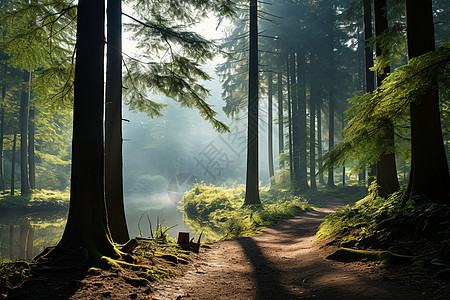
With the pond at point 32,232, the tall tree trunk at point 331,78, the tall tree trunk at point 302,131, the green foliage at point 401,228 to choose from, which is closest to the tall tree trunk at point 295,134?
the tall tree trunk at point 302,131

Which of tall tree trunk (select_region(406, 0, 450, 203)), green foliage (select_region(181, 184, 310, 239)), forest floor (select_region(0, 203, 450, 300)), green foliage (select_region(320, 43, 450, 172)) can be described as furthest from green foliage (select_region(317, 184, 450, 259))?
green foliage (select_region(181, 184, 310, 239))

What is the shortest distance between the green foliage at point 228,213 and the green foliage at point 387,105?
4730mm

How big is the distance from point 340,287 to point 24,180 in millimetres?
22714

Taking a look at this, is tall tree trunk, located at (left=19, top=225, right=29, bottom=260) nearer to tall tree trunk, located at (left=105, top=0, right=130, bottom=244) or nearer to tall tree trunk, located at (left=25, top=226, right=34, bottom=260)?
tall tree trunk, located at (left=25, top=226, right=34, bottom=260)

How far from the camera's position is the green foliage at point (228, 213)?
1021cm

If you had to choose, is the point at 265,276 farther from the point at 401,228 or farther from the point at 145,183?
the point at 145,183

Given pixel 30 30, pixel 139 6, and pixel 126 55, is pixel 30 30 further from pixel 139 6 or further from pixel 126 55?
pixel 139 6

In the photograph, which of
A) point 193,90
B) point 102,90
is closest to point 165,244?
point 102,90

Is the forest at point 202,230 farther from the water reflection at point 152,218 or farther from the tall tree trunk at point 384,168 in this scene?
the water reflection at point 152,218

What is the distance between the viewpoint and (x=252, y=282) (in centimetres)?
436

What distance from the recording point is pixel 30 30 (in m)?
5.97

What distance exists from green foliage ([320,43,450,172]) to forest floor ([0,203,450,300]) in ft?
7.50

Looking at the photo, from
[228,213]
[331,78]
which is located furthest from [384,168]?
[331,78]

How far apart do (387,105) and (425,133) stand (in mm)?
831
